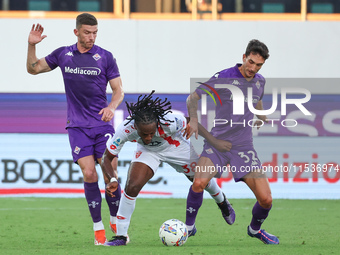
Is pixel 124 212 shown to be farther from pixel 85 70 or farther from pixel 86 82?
pixel 85 70

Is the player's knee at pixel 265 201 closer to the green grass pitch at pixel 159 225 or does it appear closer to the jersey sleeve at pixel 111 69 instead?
the green grass pitch at pixel 159 225

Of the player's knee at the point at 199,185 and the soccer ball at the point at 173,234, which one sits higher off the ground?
the player's knee at the point at 199,185

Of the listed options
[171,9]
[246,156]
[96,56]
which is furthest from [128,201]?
[171,9]

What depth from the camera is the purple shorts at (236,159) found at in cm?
739

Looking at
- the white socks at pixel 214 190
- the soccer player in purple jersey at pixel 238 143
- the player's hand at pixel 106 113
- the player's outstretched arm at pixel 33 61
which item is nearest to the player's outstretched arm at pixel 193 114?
the soccer player in purple jersey at pixel 238 143

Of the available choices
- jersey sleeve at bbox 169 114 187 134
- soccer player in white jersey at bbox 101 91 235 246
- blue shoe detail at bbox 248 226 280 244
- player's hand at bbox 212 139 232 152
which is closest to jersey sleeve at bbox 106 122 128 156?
soccer player in white jersey at bbox 101 91 235 246

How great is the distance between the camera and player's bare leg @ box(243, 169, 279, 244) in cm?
736

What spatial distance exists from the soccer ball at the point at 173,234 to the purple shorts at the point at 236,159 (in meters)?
0.75

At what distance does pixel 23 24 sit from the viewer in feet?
46.2

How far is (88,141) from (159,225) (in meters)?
2.21

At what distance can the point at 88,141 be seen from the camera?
7.54m

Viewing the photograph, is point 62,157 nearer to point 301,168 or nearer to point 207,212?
point 207,212

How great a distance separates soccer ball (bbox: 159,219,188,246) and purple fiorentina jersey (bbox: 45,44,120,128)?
1.35m

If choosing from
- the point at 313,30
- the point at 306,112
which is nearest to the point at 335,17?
the point at 313,30
